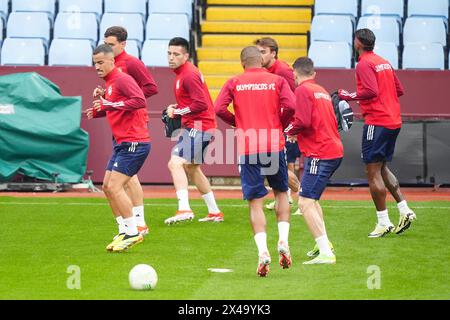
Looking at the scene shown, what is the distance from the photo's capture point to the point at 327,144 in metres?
12.3

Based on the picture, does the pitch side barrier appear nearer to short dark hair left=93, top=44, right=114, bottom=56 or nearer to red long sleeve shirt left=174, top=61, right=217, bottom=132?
red long sleeve shirt left=174, top=61, right=217, bottom=132

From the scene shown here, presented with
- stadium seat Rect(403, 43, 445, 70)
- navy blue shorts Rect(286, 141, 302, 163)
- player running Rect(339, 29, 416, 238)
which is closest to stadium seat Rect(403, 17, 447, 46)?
stadium seat Rect(403, 43, 445, 70)

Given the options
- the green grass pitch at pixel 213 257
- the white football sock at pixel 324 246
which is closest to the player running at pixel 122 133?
the green grass pitch at pixel 213 257

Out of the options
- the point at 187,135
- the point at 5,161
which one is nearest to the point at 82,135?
the point at 5,161

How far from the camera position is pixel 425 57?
21.8 meters

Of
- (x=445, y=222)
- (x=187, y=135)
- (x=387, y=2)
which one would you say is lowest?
(x=445, y=222)

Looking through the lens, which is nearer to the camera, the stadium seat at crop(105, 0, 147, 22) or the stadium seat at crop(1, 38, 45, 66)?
the stadium seat at crop(1, 38, 45, 66)

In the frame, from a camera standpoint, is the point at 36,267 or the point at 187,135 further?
the point at 187,135

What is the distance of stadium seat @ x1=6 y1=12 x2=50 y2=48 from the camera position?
23.3 metres

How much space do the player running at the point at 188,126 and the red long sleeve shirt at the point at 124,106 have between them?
1.56 meters

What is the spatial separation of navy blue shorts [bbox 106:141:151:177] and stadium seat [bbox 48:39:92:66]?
884cm

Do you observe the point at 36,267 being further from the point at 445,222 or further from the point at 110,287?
the point at 445,222

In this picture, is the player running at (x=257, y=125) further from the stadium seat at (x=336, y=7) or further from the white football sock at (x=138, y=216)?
the stadium seat at (x=336, y=7)
